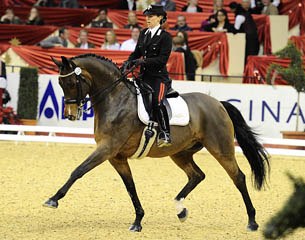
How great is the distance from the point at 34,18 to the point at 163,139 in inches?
440

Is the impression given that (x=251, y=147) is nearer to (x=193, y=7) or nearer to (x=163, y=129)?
(x=163, y=129)

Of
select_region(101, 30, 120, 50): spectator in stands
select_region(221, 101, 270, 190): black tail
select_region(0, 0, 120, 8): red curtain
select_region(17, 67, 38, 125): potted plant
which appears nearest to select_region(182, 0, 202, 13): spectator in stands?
select_region(0, 0, 120, 8): red curtain

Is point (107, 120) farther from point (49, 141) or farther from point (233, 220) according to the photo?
point (49, 141)

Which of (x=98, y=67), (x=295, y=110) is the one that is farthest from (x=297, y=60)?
(x=98, y=67)

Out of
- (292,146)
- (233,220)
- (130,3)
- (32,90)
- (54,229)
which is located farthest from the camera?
(130,3)

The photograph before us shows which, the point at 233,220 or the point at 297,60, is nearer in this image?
the point at 233,220

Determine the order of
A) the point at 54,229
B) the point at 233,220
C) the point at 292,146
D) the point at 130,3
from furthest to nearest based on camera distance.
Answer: the point at 130,3 < the point at 292,146 < the point at 233,220 < the point at 54,229

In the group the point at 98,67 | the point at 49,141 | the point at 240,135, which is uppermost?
the point at 98,67

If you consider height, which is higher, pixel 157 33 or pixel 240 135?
pixel 157 33

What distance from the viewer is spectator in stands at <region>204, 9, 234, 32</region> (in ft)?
53.9

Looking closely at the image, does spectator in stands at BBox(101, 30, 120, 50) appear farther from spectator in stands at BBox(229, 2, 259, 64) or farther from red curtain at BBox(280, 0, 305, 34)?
red curtain at BBox(280, 0, 305, 34)

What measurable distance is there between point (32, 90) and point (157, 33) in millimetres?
7836

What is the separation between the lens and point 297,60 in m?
14.4

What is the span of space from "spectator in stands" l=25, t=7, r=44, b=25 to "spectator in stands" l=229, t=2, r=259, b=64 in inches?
175
